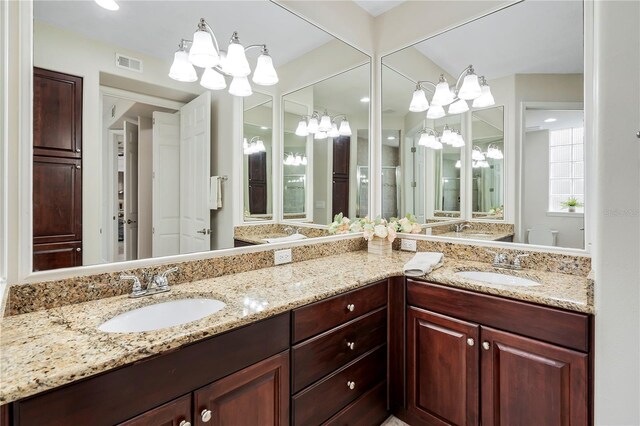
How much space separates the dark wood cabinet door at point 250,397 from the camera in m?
1.00

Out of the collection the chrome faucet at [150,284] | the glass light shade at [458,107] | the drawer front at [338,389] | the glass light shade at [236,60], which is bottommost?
the drawer front at [338,389]

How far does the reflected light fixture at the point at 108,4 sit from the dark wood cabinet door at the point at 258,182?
0.89m

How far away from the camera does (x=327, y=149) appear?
8.04 ft

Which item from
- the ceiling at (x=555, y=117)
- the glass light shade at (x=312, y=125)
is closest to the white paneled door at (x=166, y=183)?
the glass light shade at (x=312, y=125)

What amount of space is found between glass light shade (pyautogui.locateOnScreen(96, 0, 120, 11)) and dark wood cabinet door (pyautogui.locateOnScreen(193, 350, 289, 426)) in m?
Result: 1.51

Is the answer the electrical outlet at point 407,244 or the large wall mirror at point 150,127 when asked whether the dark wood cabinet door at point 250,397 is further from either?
the electrical outlet at point 407,244

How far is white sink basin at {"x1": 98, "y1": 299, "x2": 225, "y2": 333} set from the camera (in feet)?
3.70

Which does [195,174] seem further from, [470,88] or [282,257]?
[470,88]

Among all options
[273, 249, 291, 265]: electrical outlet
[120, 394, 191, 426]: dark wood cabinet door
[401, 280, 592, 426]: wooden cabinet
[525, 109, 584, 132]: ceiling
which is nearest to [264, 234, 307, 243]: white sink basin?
[273, 249, 291, 265]: electrical outlet

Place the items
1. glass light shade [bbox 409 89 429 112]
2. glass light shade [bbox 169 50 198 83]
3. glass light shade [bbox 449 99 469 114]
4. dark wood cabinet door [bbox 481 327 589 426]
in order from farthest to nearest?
glass light shade [bbox 409 89 429 112] → glass light shade [bbox 449 99 469 114] → glass light shade [bbox 169 50 198 83] → dark wood cabinet door [bbox 481 327 589 426]

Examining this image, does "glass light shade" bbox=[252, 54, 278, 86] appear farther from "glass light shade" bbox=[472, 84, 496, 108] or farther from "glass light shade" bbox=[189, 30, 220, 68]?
"glass light shade" bbox=[472, 84, 496, 108]

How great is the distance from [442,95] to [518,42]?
520mm

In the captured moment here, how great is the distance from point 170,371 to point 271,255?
3.23 feet

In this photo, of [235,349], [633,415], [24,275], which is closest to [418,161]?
[633,415]
